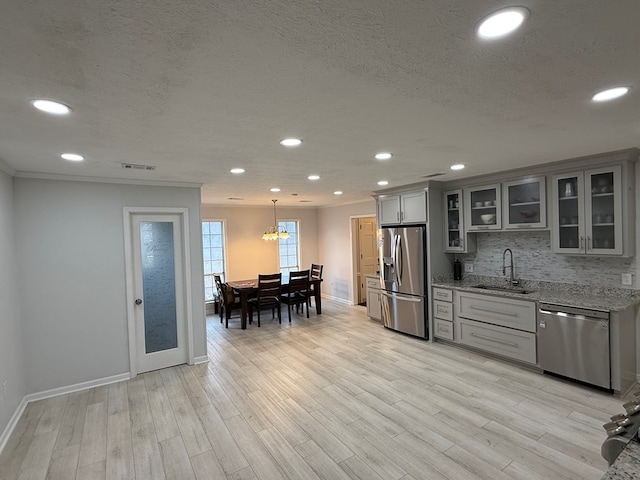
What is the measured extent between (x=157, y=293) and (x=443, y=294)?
13.1 ft

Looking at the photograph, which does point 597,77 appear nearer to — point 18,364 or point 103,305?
point 103,305

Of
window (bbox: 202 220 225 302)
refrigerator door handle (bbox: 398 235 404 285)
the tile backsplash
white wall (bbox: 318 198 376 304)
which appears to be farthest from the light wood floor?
white wall (bbox: 318 198 376 304)

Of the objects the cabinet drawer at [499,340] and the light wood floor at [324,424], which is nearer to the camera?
the light wood floor at [324,424]

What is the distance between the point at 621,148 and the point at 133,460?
5.01 m

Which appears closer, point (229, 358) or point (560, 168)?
point (560, 168)

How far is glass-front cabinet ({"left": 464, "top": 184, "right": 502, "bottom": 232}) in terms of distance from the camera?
425 cm

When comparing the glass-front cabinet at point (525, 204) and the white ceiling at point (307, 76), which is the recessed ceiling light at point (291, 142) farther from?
the glass-front cabinet at point (525, 204)

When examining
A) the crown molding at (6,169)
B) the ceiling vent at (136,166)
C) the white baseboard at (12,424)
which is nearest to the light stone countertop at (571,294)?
the ceiling vent at (136,166)

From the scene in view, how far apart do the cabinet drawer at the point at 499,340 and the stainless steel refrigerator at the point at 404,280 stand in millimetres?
662

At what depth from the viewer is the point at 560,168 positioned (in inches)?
142

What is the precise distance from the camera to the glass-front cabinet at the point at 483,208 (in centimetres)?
425

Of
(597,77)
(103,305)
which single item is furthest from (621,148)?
(103,305)

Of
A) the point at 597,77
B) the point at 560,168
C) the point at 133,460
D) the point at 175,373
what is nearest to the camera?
the point at 597,77

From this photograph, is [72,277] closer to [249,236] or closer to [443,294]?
[249,236]
